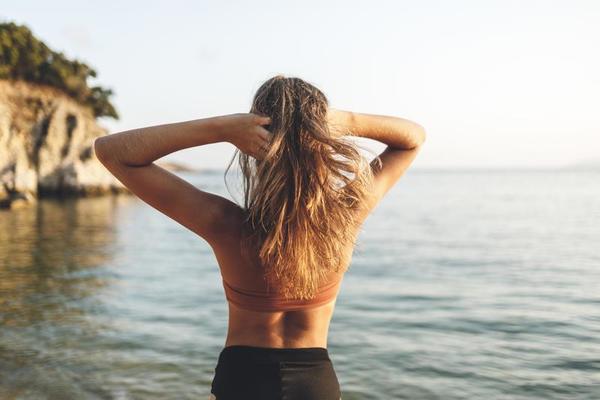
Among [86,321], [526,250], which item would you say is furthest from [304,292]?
[526,250]

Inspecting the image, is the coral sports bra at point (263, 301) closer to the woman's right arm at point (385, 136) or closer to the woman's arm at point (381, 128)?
the woman's right arm at point (385, 136)

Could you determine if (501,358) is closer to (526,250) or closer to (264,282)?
(264,282)

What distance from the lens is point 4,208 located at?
30.6 m

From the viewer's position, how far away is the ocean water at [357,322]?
21.1 ft

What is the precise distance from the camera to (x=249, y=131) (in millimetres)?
2000

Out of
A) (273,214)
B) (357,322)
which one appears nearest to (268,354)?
(273,214)

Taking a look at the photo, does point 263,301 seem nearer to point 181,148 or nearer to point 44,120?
point 181,148

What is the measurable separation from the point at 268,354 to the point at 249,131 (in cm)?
84

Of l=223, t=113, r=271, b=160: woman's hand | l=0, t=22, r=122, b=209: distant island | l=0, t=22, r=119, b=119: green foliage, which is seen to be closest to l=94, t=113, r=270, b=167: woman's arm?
l=223, t=113, r=271, b=160: woman's hand

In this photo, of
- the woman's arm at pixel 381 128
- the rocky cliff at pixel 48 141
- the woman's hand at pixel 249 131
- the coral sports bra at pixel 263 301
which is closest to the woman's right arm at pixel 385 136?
the woman's arm at pixel 381 128

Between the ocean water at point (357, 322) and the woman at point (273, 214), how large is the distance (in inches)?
24.1

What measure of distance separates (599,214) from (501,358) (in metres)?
30.6

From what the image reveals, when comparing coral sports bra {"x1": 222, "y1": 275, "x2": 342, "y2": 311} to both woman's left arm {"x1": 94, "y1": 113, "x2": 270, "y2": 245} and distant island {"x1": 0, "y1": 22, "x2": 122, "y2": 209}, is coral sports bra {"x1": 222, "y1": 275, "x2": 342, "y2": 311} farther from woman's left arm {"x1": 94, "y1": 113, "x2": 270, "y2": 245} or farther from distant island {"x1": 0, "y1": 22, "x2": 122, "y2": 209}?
distant island {"x1": 0, "y1": 22, "x2": 122, "y2": 209}

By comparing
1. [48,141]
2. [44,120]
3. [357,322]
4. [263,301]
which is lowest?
[357,322]
